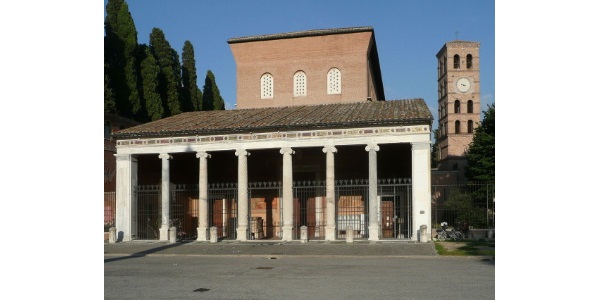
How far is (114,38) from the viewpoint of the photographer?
37625 millimetres

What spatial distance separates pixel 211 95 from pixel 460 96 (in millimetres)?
24498

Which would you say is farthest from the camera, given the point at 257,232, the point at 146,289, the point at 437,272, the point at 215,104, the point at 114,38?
the point at 215,104

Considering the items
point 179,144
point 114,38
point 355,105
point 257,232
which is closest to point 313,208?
point 257,232

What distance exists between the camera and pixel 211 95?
5178 centimetres

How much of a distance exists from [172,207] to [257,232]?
4.30 m

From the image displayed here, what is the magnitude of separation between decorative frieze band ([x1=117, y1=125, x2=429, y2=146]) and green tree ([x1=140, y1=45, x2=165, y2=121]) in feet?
50.4

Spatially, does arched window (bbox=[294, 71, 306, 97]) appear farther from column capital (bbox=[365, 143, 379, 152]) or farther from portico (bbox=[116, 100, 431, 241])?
column capital (bbox=[365, 143, 379, 152])

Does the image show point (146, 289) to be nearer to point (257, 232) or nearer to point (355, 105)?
point (257, 232)

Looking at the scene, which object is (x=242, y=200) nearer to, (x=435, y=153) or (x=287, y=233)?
(x=287, y=233)

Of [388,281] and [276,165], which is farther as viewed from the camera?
[276,165]

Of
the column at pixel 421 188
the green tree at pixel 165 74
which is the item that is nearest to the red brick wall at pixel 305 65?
the column at pixel 421 188

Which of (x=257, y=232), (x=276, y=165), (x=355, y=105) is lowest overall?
(x=257, y=232)

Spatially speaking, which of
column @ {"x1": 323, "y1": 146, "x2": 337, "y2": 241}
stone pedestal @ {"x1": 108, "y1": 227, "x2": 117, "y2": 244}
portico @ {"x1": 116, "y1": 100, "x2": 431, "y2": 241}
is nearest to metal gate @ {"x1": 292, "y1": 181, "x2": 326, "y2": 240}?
portico @ {"x1": 116, "y1": 100, "x2": 431, "y2": 241}

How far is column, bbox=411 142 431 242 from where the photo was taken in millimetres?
20734
